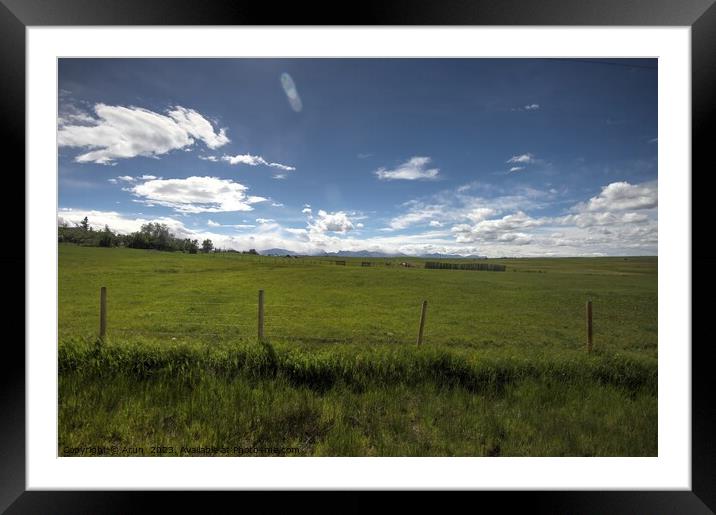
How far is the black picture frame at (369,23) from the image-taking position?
1321 millimetres

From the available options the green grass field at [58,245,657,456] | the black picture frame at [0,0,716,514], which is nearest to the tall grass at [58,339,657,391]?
the green grass field at [58,245,657,456]

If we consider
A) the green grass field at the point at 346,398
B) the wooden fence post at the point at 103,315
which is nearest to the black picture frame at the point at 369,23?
the green grass field at the point at 346,398

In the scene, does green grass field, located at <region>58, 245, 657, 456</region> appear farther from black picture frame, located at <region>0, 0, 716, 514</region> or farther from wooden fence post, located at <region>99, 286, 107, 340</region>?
black picture frame, located at <region>0, 0, 716, 514</region>

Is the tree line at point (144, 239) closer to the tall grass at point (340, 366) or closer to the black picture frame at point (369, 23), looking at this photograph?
the tall grass at point (340, 366)

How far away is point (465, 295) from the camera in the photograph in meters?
10.5

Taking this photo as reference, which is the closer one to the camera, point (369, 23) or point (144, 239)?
point (369, 23)

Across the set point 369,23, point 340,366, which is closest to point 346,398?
point 340,366

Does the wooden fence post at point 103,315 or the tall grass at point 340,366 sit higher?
the wooden fence post at point 103,315

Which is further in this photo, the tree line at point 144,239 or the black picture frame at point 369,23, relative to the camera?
the tree line at point 144,239

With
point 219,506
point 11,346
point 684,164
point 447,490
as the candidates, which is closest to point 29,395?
point 11,346

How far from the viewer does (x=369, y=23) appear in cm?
133

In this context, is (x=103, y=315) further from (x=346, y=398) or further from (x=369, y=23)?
(x=369, y=23)

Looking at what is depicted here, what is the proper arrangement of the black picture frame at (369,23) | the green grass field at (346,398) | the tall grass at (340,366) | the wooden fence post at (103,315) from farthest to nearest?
1. the wooden fence post at (103,315)
2. the tall grass at (340,366)
3. the green grass field at (346,398)
4. the black picture frame at (369,23)

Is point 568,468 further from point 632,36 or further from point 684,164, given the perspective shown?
point 632,36
